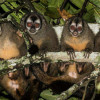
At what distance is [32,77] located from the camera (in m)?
5.09

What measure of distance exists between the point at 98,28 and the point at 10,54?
2357mm

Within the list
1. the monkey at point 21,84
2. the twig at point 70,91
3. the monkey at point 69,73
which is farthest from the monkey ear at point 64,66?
the twig at point 70,91

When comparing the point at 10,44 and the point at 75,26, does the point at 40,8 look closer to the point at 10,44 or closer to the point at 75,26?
the point at 75,26

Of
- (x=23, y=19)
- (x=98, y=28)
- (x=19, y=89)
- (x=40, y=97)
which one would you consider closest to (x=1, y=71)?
(x=19, y=89)

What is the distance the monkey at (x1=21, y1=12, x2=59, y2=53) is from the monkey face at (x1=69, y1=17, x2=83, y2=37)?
596 millimetres

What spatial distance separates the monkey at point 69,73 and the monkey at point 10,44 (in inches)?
19.5

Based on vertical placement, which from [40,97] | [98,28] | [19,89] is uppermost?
[98,28]

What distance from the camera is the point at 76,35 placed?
5699 millimetres

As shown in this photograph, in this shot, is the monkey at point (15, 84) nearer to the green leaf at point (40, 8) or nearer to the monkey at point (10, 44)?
the monkey at point (10, 44)

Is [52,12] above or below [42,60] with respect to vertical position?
above

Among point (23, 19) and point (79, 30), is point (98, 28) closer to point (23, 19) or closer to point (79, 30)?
point (79, 30)

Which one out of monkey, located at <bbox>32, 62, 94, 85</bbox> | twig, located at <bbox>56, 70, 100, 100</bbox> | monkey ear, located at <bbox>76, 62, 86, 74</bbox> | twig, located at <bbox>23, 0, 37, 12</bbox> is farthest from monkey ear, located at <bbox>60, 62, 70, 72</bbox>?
twig, located at <bbox>56, 70, 100, 100</bbox>

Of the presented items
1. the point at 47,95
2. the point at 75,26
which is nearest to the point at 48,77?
the point at 47,95

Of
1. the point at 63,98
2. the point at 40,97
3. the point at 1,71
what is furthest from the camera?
the point at 40,97
